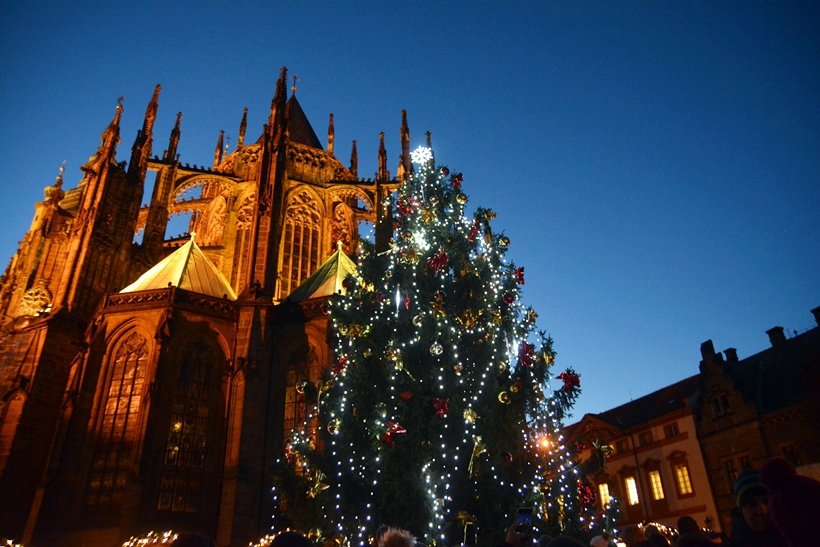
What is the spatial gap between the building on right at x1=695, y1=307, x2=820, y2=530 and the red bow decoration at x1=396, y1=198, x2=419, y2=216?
1879cm

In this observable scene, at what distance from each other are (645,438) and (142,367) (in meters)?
25.8

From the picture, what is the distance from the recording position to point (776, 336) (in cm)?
2938

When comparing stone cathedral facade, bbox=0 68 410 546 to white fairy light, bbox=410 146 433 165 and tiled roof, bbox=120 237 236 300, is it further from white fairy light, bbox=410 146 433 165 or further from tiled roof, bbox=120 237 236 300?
white fairy light, bbox=410 146 433 165

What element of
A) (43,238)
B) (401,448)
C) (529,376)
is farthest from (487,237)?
(43,238)

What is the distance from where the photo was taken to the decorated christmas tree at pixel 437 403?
1125 cm

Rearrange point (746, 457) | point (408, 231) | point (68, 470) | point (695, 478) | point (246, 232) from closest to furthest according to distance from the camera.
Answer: point (408, 231), point (68, 470), point (746, 457), point (695, 478), point (246, 232)

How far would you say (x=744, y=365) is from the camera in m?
29.9

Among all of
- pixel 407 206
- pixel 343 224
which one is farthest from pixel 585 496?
pixel 343 224

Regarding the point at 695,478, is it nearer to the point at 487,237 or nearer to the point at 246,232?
the point at 487,237

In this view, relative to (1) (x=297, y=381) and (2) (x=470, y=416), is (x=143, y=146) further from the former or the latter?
(2) (x=470, y=416)

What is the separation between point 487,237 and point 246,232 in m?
18.3

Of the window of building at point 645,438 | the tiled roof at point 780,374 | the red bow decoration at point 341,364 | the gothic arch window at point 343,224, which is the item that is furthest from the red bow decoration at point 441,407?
the window of building at point 645,438

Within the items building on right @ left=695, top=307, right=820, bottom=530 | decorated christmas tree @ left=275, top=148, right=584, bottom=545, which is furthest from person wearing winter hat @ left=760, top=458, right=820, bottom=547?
building on right @ left=695, top=307, right=820, bottom=530

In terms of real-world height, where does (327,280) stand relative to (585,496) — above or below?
above
